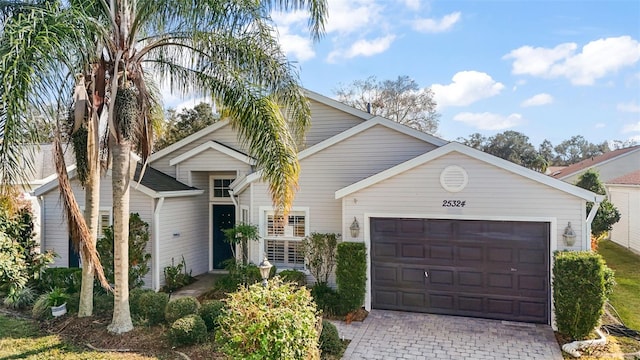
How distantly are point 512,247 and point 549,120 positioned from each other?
30014 millimetres

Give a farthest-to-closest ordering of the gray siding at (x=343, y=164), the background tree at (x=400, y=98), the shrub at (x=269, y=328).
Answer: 1. the background tree at (x=400, y=98)
2. the gray siding at (x=343, y=164)
3. the shrub at (x=269, y=328)

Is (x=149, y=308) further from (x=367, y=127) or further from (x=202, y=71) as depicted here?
(x=367, y=127)

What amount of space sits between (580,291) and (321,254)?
6.02m

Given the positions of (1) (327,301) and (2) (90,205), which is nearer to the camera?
(2) (90,205)

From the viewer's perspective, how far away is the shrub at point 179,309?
27.0 ft

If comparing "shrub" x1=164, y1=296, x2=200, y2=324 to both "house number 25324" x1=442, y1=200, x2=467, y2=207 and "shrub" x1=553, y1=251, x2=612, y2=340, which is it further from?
"shrub" x1=553, y1=251, x2=612, y2=340

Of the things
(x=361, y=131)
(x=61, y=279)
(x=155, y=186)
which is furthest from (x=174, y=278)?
(x=361, y=131)

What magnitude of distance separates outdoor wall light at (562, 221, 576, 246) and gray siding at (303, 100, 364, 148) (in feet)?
24.1

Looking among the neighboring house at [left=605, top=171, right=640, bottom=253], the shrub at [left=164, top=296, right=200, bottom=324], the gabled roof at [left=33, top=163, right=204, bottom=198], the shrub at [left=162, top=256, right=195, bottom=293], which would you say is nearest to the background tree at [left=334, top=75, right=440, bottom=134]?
the neighboring house at [left=605, top=171, right=640, bottom=253]

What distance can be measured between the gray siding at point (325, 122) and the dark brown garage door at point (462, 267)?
186 inches

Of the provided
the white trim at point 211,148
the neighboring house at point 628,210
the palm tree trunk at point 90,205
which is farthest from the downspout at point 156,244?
the neighboring house at point 628,210

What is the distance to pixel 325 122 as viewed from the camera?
14008 mm

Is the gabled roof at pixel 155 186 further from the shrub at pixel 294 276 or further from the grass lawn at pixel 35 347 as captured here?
the shrub at pixel 294 276

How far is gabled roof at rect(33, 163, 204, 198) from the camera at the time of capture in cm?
1170
